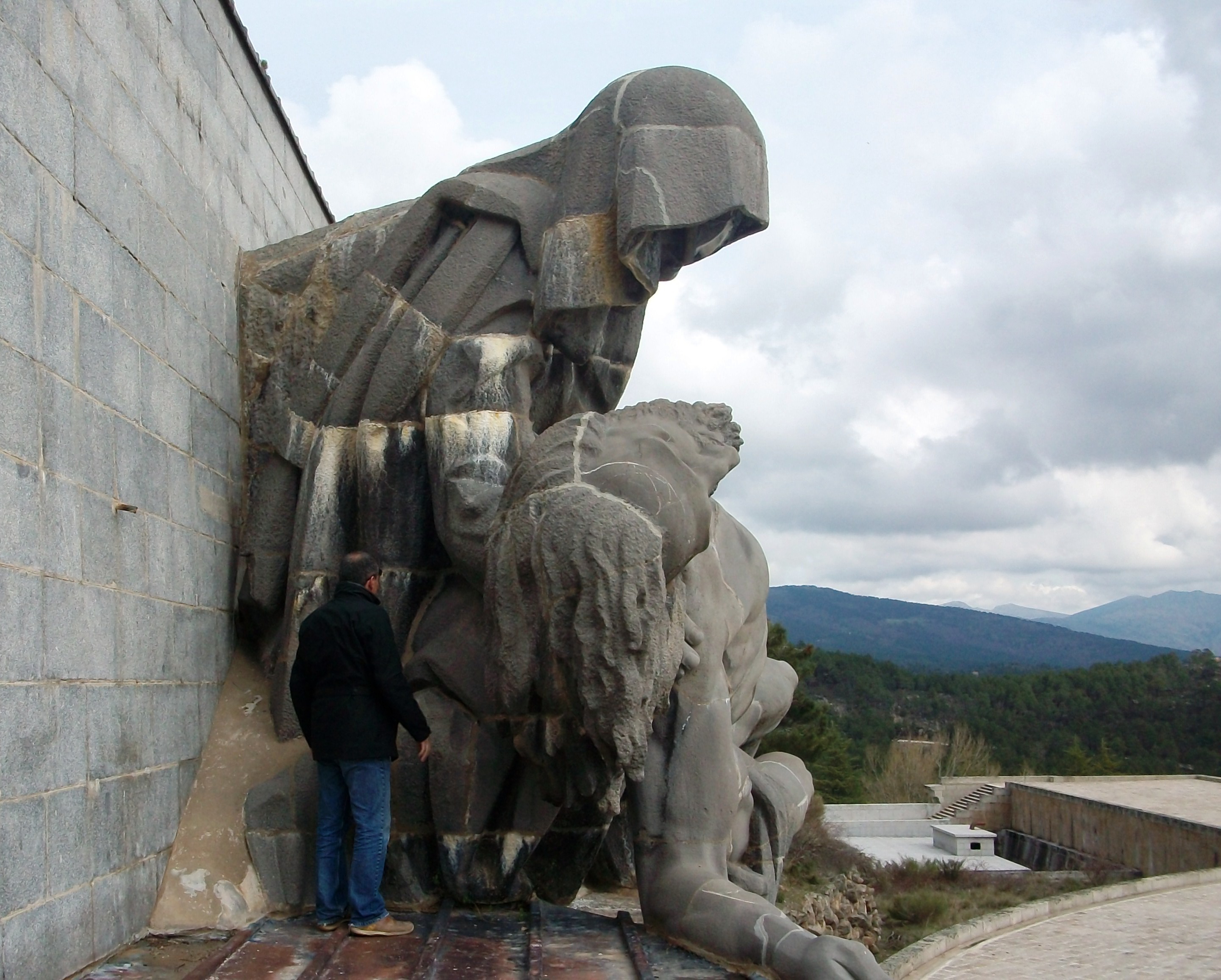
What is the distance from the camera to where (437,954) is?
3.04 m

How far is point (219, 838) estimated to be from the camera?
359 cm

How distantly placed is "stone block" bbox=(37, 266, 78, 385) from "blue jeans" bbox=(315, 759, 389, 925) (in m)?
1.29

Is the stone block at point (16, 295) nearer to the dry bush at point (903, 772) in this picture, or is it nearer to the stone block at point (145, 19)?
the stone block at point (145, 19)

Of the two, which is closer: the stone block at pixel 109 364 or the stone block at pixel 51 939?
the stone block at pixel 51 939

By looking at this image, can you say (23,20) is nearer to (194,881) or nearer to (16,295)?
(16,295)

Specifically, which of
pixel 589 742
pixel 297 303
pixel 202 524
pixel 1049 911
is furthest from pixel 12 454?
pixel 1049 911

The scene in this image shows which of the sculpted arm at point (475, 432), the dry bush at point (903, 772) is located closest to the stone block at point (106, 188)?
the sculpted arm at point (475, 432)

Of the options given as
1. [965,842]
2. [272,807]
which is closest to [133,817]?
[272,807]

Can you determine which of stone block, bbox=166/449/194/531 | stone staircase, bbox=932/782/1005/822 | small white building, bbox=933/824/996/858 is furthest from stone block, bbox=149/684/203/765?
stone staircase, bbox=932/782/1005/822

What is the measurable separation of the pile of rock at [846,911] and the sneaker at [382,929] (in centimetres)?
542

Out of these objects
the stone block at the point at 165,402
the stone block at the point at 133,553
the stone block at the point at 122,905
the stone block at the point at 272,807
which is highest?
the stone block at the point at 165,402

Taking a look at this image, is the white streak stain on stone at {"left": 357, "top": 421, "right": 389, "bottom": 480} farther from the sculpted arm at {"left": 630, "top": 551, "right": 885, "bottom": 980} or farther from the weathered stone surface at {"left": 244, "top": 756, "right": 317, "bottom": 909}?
the sculpted arm at {"left": 630, "top": 551, "right": 885, "bottom": 980}

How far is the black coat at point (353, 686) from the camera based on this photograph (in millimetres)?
3299

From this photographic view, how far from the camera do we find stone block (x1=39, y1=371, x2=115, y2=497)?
113 inches
